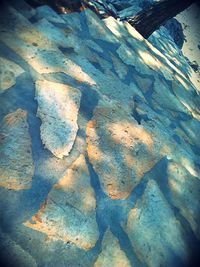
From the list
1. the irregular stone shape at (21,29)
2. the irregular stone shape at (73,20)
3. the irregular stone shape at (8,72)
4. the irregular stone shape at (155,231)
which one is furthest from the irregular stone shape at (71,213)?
the irregular stone shape at (73,20)

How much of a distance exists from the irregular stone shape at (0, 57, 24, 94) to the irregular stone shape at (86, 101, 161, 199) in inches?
21.4

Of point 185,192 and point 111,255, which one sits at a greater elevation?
point 185,192

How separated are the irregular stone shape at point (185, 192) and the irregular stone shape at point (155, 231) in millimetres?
125

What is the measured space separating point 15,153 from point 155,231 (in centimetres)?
91

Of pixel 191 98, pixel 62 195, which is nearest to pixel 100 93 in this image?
pixel 62 195

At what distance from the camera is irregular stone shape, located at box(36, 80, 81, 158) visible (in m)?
1.62

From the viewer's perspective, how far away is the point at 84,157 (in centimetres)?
168

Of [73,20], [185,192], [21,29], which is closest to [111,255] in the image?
[185,192]

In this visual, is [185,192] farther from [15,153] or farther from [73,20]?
[73,20]

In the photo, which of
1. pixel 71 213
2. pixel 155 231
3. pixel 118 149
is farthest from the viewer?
pixel 118 149

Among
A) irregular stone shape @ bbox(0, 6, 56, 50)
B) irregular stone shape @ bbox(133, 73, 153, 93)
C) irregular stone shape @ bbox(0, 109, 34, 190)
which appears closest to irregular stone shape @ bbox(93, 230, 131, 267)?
irregular stone shape @ bbox(0, 109, 34, 190)

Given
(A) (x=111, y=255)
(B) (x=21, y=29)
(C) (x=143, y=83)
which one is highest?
(C) (x=143, y=83)

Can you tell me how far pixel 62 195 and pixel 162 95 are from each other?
5.70ft

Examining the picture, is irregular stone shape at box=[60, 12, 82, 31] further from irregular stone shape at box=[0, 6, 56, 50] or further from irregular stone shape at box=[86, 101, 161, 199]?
irregular stone shape at box=[86, 101, 161, 199]
